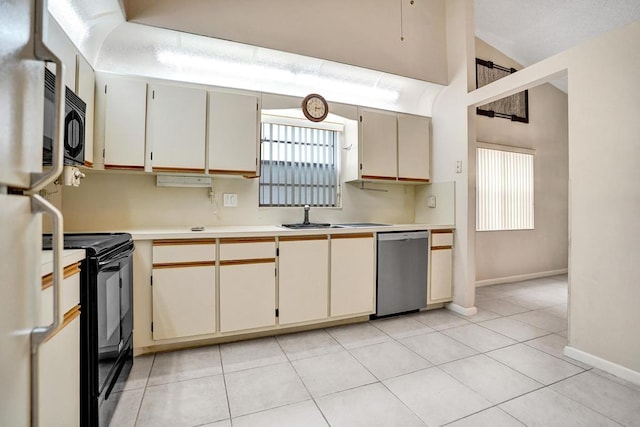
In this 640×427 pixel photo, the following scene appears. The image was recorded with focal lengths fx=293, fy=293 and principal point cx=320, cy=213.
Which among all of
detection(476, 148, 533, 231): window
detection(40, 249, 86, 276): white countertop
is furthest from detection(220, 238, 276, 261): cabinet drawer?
detection(476, 148, 533, 231): window

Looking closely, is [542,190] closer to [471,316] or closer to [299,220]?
[471,316]

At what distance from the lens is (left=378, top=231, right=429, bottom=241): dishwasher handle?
116 inches

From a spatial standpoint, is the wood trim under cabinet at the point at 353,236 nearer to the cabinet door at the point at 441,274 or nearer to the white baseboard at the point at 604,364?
the cabinet door at the point at 441,274

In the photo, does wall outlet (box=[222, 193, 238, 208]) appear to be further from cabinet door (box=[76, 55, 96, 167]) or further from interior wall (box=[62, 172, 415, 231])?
cabinet door (box=[76, 55, 96, 167])

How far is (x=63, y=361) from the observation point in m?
1.11

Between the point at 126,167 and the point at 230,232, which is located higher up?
the point at 126,167

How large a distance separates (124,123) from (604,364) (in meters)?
3.98

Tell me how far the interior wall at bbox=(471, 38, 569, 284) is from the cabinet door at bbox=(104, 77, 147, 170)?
13.8 ft

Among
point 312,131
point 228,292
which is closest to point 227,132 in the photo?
point 312,131

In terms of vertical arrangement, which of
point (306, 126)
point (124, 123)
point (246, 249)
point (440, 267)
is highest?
point (306, 126)

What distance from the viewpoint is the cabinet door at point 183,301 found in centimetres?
221

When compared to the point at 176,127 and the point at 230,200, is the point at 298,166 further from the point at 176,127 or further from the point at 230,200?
the point at 176,127

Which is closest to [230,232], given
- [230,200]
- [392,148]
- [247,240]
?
[247,240]

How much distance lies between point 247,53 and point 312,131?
102cm
